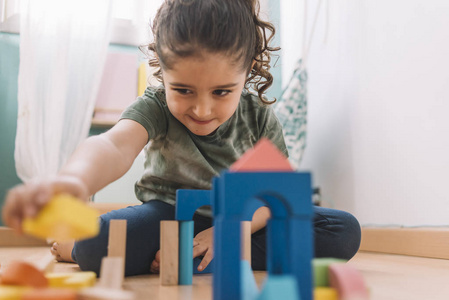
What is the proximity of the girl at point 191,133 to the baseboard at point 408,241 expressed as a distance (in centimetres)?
27

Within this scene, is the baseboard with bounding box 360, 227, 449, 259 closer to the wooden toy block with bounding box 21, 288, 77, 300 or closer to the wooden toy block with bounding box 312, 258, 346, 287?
the wooden toy block with bounding box 312, 258, 346, 287

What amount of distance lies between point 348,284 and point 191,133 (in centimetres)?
65

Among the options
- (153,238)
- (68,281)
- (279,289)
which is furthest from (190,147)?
(279,289)

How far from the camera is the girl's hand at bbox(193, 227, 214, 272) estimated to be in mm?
798

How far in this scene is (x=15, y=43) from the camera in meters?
1.75

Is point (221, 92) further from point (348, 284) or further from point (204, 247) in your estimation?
point (348, 284)

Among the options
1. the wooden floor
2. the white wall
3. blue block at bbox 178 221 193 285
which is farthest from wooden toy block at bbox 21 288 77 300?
the white wall

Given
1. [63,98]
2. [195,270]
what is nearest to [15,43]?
[63,98]

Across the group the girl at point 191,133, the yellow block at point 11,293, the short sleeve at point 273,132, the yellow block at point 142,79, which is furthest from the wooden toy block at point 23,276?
the yellow block at point 142,79

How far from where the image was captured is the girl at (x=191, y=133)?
27.2 inches

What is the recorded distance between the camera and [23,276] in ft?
1.22

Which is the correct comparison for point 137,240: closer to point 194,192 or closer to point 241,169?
point 194,192

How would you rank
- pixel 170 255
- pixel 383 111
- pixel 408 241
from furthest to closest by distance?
pixel 383 111 → pixel 408 241 → pixel 170 255

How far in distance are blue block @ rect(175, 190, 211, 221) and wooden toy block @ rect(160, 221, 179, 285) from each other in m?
0.03
